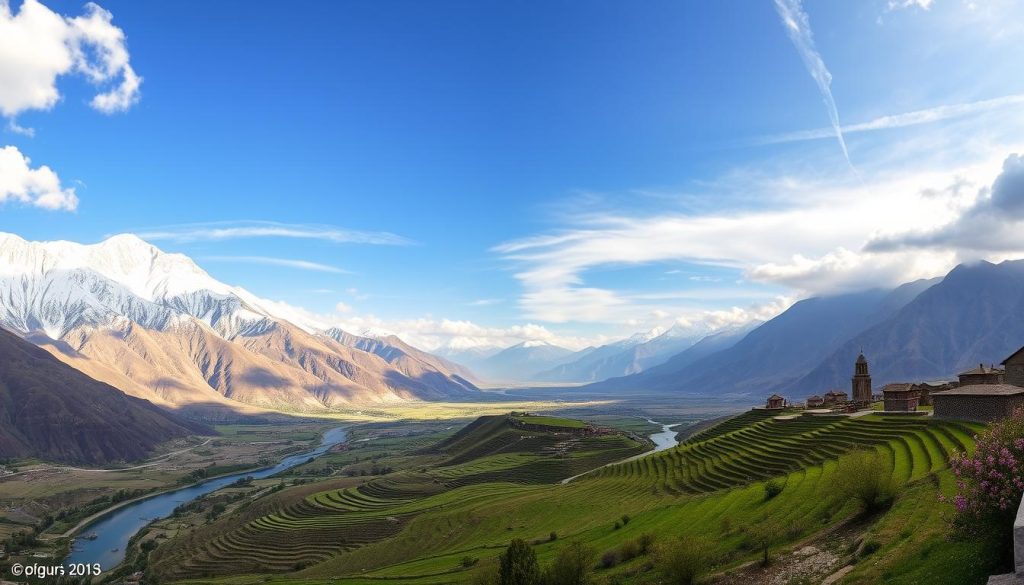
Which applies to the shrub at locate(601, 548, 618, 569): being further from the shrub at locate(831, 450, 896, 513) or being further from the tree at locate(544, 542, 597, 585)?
the shrub at locate(831, 450, 896, 513)

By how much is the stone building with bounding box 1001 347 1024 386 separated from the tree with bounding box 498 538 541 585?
212 feet

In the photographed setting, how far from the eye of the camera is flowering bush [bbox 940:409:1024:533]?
18.2m

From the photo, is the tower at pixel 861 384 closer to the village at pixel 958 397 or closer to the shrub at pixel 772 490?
the village at pixel 958 397

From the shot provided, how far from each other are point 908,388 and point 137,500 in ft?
535

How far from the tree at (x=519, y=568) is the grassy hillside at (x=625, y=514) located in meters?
7.06

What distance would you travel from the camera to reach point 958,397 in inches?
1866

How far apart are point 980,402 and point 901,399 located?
A: 19458 mm

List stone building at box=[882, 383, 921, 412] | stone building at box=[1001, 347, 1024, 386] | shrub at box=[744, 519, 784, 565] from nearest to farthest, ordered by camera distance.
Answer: shrub at box=[744, 519, 784, 565]
stone building at box=[882, 383, 921, 412]
stone building at box=[1001, 347, 1024, 386]

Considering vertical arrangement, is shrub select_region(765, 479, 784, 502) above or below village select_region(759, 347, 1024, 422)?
below

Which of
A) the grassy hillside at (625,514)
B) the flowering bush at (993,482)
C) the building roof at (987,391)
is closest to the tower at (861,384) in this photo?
the grassy hillside at (625,514)

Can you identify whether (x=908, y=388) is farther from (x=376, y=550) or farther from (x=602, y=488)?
(x=376, y=550)

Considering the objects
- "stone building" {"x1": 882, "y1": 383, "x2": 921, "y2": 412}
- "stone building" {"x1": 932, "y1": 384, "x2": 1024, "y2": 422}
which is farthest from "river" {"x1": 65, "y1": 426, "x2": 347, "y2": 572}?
"stone building" {"x1": 932, "y1": 384, "x2": 1024, "y2": 422}

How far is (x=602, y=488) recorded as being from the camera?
78.6m

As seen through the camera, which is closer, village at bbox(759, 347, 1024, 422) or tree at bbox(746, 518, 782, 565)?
tree at bbox(746, 518, 782, 565)
